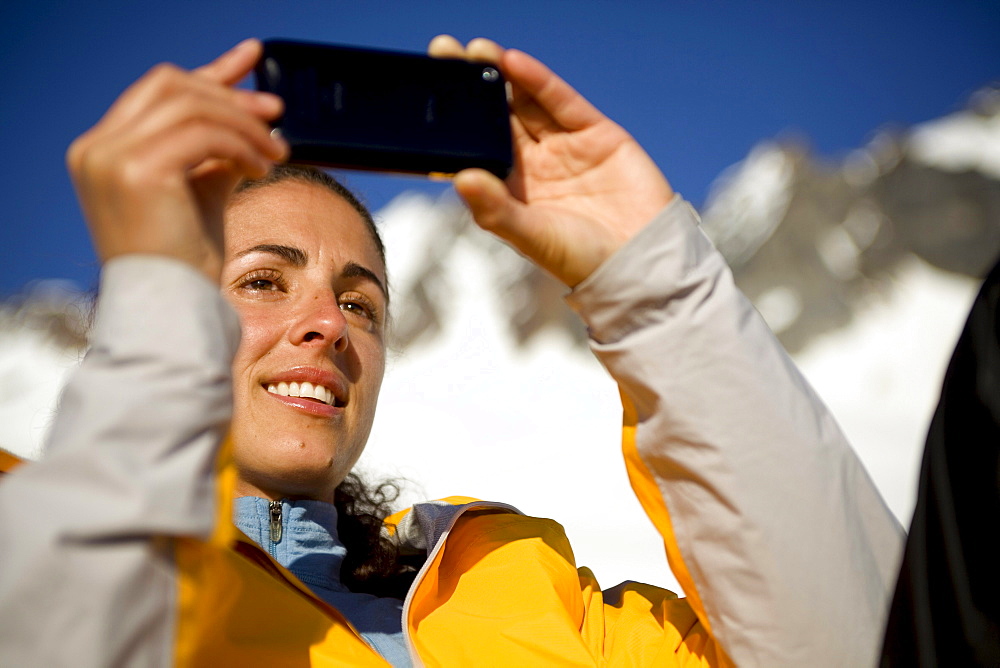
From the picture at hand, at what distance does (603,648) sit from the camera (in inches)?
57.2

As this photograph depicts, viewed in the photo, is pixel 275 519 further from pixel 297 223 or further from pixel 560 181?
pixel 560 181

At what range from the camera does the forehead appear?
1.73 meters

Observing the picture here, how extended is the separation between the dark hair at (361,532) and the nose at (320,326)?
30cm

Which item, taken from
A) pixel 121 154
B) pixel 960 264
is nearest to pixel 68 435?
pixel 121 154

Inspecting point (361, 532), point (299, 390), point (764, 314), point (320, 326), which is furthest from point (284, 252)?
point (764, 314)

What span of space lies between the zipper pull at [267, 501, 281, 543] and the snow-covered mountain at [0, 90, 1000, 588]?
7732 millimetres

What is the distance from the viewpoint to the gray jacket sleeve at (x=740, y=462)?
112 centimetres

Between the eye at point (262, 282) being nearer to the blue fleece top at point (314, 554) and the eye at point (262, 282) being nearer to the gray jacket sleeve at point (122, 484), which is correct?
the blue fleece top at point (314, 554)

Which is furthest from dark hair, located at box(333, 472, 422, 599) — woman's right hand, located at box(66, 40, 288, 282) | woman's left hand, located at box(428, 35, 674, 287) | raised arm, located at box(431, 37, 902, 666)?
woman's right hand, located at box(66, 40, 288, 282)

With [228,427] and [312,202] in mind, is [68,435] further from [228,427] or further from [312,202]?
[312,202]

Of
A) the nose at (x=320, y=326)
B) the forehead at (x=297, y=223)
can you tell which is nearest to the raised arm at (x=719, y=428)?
the nose at (x=320, y=326)

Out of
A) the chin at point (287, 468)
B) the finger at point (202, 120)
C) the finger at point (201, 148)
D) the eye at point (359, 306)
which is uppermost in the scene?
the finger at point (202, 120)

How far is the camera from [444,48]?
1152 millimetres

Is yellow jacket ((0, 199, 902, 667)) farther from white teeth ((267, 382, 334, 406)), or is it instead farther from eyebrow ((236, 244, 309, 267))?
eyebrow ((236, 244, 309, 267))
